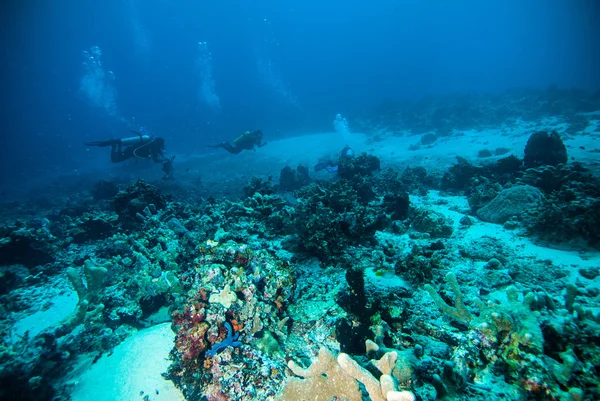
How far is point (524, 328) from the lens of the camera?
2.63m

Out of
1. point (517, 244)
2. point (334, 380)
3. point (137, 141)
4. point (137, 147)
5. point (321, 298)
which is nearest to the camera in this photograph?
point (334, 380)

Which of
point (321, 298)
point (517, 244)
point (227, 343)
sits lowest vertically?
point (517, 244)

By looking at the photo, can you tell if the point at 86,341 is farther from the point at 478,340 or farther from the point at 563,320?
the point at 563,320

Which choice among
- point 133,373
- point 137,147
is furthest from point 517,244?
point 137,147

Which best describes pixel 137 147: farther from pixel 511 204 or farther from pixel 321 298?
pixel 511 204

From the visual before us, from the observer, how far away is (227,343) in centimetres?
303

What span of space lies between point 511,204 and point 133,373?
8.93 m

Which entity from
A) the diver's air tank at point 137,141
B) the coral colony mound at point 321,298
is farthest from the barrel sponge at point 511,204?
the diver's air tank at point 137,141

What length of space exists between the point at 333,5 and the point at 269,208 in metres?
158

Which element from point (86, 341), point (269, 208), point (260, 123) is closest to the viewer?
point (86, 341)

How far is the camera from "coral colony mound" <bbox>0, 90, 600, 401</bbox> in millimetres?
2514

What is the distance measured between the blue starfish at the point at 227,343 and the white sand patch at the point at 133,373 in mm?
811

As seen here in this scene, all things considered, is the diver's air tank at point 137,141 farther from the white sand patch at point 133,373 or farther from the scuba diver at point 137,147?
the white sand patch at point 133,373

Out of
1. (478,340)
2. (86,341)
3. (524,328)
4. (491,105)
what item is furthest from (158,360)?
(491,105)
